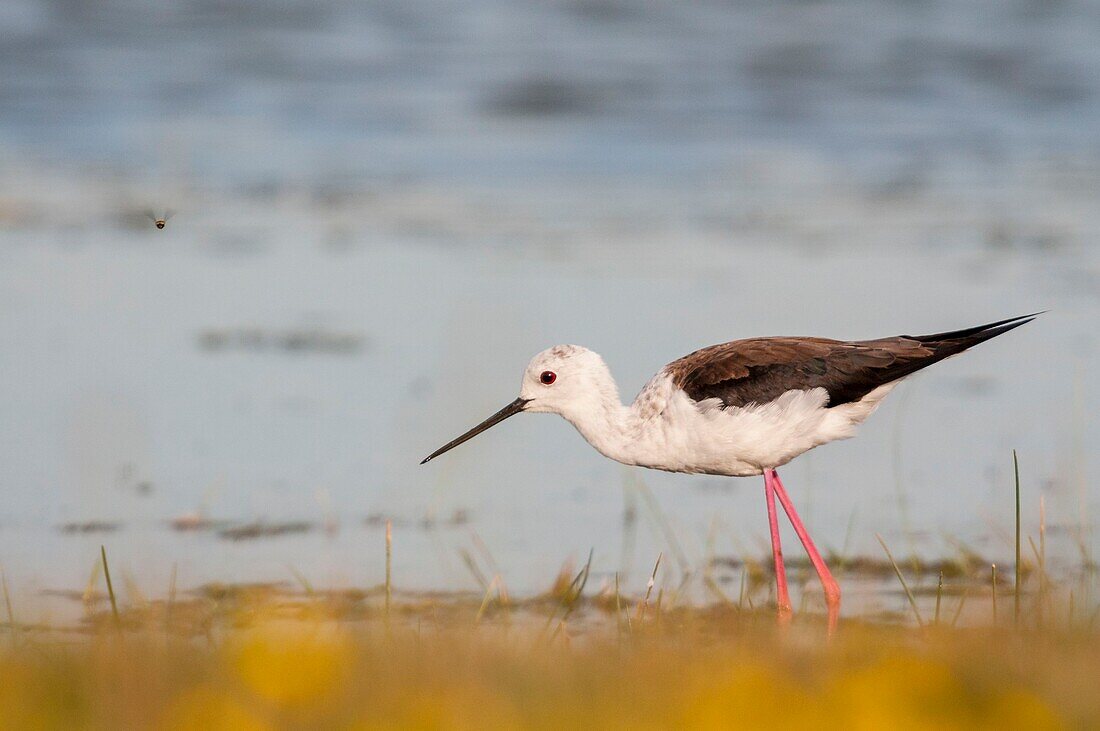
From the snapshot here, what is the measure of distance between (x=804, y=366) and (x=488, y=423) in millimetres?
1415

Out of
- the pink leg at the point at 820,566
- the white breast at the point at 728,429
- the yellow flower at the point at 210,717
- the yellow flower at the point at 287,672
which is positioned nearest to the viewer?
the yellow flower at the point at 210,717

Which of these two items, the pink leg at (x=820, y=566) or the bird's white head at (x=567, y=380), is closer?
the pink leg at (x=820, y=566)

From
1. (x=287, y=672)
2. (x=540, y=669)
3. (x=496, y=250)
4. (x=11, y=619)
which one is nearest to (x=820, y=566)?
(x=540, y=669)

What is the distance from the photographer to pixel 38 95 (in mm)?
18328

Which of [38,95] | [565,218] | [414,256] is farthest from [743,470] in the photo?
[38,95]

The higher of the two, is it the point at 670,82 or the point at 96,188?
the point at 670,82

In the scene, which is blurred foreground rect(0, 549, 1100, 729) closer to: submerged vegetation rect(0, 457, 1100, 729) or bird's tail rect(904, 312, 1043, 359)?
submerged vegetation rect(0, 457, 1100, 729)

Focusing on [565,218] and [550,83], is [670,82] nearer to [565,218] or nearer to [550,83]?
[550,83]

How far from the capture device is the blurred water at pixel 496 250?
775 centimetres

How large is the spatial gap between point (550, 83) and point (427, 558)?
527 inches

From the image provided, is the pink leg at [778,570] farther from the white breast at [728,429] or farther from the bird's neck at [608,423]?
the bird's neck at [608,423]

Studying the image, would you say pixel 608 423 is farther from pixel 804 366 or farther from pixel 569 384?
pixel 804 366

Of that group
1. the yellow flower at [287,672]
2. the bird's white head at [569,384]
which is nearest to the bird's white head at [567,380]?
the bird's white head at [569,384]

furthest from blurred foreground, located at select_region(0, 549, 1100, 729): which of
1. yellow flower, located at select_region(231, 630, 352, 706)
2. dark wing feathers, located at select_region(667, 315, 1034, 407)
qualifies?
dark wing feathers, located at select_region(667, 315, 1034, 407)
